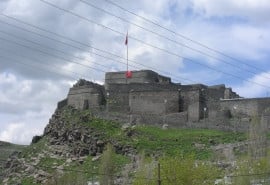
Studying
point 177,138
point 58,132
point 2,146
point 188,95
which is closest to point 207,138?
point 177,138

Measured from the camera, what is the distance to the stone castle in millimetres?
93875

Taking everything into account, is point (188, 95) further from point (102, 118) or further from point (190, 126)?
point (102, 118)

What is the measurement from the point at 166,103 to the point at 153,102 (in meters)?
1.97

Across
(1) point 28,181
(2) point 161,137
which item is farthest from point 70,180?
(2) point 161,137

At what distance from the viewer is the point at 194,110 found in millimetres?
95438

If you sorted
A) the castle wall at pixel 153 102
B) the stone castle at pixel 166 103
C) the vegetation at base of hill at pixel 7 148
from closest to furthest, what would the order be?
the stone castle at pixel 166 103
the castle wall at pixel 153 102
the vegetation at base of hill at pixel 7 148

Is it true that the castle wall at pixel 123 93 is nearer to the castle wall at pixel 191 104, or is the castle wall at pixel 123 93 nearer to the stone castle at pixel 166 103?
the stone castle at pixel 166 103

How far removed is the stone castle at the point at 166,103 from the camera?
93.9 m

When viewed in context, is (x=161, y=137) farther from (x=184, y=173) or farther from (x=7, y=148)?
(x=7, y=148)

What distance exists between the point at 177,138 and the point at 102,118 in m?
13.9

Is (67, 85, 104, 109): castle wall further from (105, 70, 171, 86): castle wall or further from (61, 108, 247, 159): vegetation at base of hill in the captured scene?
(105, 70, 171, 86): castle wall

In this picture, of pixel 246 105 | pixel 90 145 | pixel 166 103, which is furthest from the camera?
pixel 166 103

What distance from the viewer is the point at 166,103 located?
99.0 metres

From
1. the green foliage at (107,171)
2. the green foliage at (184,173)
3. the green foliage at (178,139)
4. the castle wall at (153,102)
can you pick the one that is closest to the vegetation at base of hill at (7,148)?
the castle wall at (153,102)
